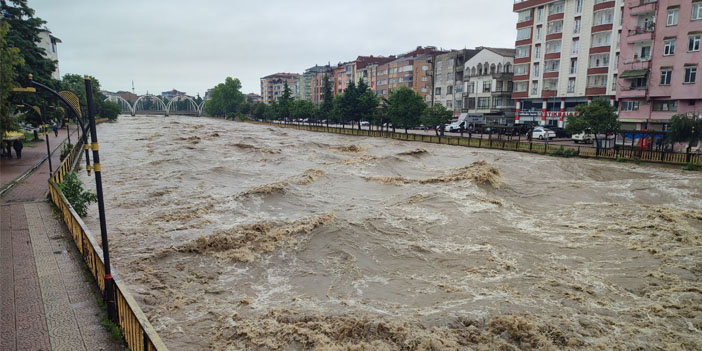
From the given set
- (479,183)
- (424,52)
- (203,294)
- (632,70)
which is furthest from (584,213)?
(424,52)

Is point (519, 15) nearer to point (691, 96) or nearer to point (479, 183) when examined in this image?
point (691, 96)

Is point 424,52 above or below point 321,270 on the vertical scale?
above

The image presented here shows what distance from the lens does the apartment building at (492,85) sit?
239 ft

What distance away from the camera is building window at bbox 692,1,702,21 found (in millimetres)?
40250

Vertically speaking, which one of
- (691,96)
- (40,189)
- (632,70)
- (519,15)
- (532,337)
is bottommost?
(532,337)

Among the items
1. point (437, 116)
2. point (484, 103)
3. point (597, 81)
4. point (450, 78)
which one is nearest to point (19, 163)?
point (437, 116)

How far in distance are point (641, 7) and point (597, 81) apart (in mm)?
11287

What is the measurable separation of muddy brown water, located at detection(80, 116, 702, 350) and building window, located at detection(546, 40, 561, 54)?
36775 mm

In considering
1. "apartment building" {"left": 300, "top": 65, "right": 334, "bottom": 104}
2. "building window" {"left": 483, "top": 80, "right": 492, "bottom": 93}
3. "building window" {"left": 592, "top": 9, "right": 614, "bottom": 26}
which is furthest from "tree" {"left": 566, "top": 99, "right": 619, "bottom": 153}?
"apartment building" {"left": 300, "top": 65, "right": 334, "bottom": 104}

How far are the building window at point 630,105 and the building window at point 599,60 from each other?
8.06 m

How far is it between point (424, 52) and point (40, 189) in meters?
104

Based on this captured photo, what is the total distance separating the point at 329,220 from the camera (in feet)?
61.0

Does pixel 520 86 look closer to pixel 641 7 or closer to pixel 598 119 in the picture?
pixel 641 7

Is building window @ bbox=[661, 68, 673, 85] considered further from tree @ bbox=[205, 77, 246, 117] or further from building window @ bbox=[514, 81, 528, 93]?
tree @ bbox=[205, 77, 246, 117]
